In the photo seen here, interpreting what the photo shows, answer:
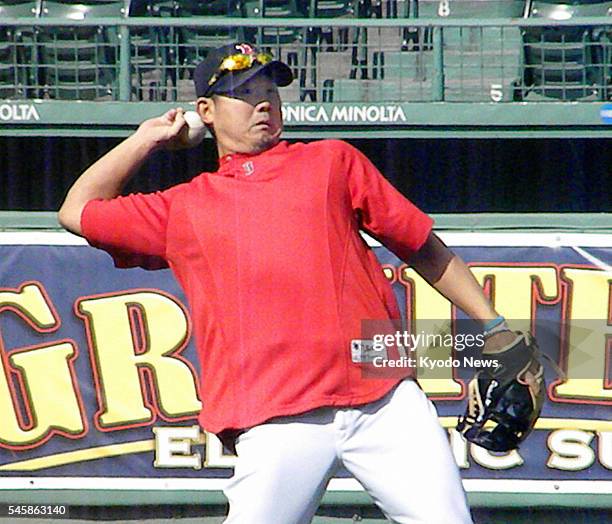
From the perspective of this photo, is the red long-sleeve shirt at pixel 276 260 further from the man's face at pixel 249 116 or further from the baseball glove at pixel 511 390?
the baseball glove at pixel 511 390

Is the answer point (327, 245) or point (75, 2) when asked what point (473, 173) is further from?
point (327, 245)

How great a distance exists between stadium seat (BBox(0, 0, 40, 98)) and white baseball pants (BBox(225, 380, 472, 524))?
5272 mm

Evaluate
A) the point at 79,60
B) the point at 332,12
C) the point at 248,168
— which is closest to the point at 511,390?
the point at 248,168

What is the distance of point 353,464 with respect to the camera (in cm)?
281

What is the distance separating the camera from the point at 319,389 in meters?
2.82

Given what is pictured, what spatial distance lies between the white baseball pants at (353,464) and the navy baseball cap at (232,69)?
800mm

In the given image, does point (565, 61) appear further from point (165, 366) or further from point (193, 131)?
point (193, 131)

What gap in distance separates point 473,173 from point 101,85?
2.41 m

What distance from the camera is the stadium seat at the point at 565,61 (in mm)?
7789

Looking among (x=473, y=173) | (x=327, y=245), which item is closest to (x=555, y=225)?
(x=473, y=173)

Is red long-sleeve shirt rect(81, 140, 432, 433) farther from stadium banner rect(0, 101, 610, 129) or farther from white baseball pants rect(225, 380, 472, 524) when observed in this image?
stadium banner rect(0, 101, 610, 129)

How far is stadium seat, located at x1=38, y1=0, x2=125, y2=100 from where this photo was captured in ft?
25.7

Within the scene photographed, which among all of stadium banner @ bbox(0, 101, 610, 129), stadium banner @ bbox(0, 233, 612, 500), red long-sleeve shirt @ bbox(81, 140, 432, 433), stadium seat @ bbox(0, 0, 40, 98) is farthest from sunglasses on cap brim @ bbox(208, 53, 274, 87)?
stadium seat @ bbox(0, 0, 40, 98)

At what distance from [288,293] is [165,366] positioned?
2877mm
